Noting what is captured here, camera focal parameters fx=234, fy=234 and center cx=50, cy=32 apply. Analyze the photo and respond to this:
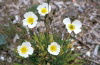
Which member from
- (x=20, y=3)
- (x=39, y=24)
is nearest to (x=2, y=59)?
(x=39, y=24)

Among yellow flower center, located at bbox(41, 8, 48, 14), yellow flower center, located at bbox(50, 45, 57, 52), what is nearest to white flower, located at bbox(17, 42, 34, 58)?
yellow flower center, located at bbox(50, 45, 57, 52)

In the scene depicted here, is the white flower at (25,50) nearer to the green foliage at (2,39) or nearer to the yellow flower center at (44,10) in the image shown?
the yellow flower center at (44,10)

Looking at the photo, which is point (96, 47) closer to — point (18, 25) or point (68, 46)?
point (68, 46)

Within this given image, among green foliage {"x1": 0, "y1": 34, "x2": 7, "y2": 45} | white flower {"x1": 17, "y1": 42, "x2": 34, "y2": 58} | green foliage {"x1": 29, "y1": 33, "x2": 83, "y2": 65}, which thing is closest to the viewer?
white flower {"x1": 17, "y1": 42, "x2": 34, "y2": 58}

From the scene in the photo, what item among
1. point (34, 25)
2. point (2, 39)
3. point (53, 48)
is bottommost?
point (53, 48)

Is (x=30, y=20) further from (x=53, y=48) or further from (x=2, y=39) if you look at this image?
(x=2, y=39)

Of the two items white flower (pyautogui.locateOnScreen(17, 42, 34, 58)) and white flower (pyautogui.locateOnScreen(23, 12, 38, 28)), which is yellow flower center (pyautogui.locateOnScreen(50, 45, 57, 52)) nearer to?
white flower (pyautogui.locateOnScreen(17, 42, 34, 58))

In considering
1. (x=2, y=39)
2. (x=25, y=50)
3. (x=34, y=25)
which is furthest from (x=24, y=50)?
(x=2, y=39)

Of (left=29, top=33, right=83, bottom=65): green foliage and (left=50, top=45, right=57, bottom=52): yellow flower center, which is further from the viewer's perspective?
(left=29, top=33, right=83, bottom=65): green foliage

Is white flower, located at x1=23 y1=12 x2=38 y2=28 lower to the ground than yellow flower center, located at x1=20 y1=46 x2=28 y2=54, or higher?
higher
